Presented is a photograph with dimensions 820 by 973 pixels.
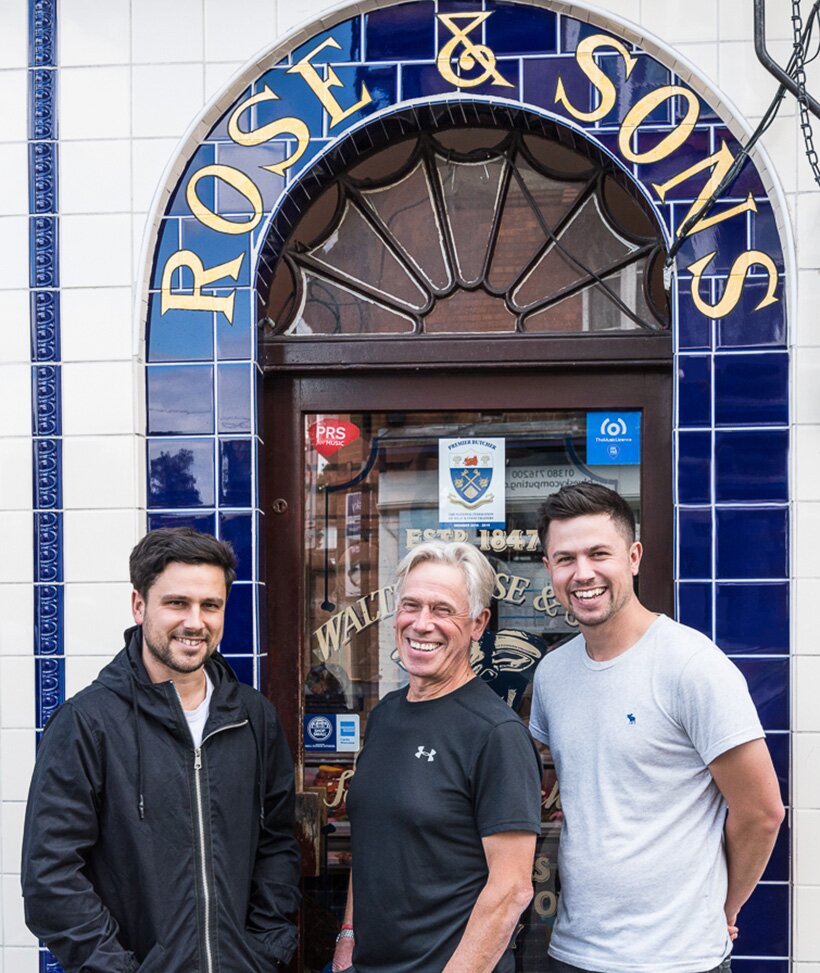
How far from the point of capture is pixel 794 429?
11.0 ft

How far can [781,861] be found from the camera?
3.28m

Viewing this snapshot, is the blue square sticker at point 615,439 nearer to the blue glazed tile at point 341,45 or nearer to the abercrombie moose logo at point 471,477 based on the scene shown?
the abercrombie moose logo at point 471,477

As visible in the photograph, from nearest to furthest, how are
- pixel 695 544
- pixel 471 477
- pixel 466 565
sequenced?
pixel 466 565, pixel 695 544, pixel 471 477

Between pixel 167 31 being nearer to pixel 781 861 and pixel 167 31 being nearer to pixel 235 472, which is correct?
pixel 235 472

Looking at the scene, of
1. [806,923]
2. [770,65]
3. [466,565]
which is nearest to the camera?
[466,565]

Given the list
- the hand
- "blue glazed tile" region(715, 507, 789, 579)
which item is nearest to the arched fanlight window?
"blue glazed tile" region(715, 507, 789, 579)

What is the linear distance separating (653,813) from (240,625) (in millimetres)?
1519

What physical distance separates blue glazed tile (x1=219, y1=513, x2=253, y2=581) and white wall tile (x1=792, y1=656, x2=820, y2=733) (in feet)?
5.62

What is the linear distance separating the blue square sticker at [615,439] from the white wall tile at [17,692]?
196cm

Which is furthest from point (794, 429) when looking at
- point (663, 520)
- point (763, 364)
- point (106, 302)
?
point (106, 302)

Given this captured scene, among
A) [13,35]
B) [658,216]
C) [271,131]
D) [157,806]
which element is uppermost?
[13,35]

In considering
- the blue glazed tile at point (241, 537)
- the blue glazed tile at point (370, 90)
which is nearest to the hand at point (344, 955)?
the blue glazed tile at point (241, 537)

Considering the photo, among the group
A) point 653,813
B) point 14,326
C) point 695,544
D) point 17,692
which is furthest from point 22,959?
point 695,544

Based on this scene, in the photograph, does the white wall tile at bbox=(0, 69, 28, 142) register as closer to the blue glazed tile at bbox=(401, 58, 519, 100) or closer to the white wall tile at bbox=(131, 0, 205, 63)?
the white wall tile at bbox=(131, 0, 205, 63)
